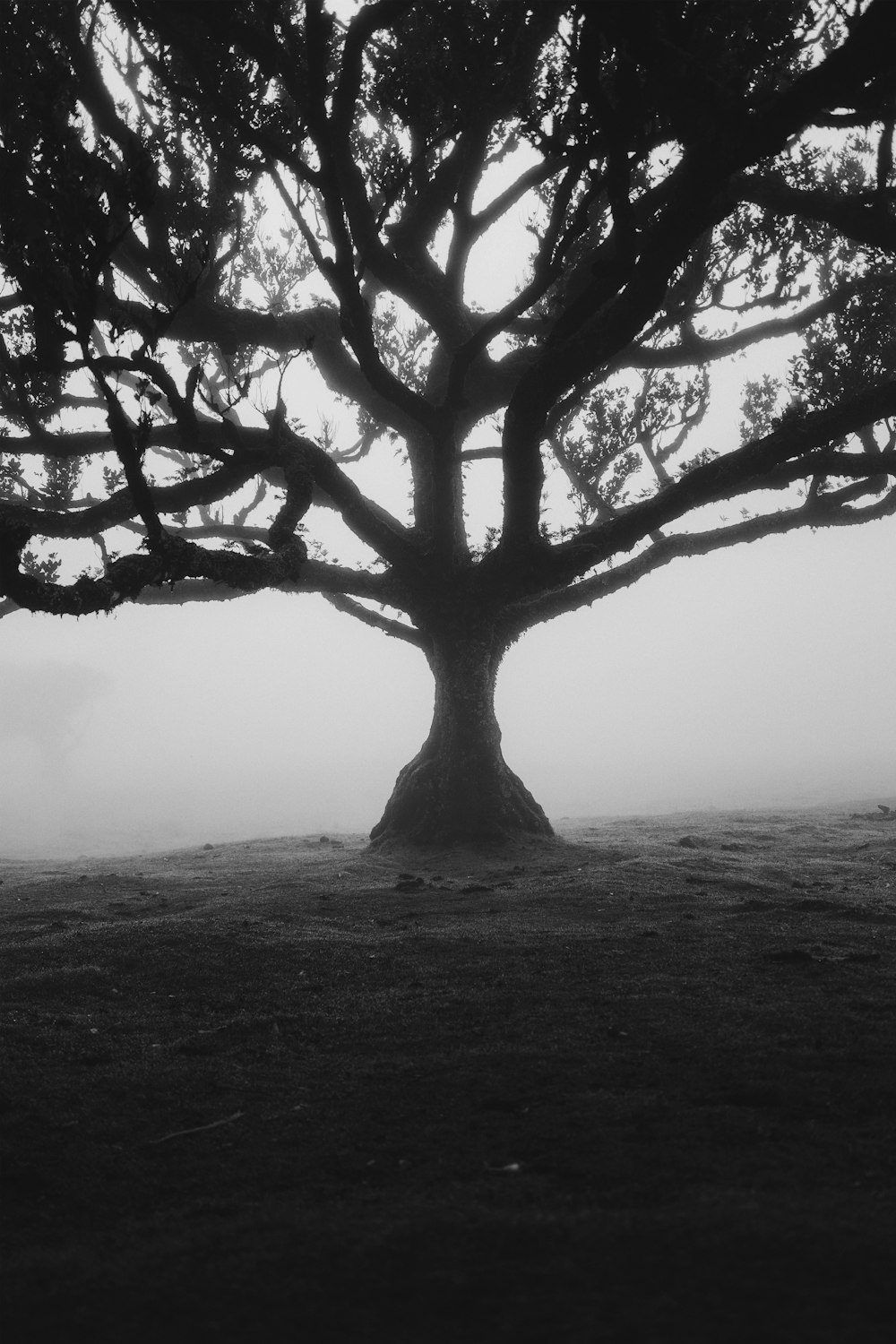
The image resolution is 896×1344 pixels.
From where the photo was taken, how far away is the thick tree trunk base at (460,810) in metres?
13.2

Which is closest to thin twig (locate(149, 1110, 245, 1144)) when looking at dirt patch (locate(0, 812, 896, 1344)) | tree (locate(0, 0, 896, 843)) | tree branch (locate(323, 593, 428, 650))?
dirt patch (locate(0, 812, 896, 1344))

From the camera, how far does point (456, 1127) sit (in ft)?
10.6

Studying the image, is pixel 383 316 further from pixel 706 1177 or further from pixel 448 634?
pixel 706 1177

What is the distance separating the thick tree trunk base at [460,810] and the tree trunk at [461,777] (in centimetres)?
1

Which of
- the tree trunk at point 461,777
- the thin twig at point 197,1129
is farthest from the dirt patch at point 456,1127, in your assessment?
the tree trunk at point 461,777

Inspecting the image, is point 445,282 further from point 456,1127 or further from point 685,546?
point 456,1127

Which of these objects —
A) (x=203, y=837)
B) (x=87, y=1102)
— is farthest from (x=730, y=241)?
(x=203, y=837)

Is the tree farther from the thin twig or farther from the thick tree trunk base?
the thin twig

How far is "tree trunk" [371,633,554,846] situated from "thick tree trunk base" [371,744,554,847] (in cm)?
1

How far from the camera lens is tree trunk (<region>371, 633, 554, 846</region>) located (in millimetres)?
13297

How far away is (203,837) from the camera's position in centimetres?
3672

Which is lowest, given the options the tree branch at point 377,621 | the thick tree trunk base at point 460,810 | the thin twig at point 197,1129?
the thin twig at point 197,1129

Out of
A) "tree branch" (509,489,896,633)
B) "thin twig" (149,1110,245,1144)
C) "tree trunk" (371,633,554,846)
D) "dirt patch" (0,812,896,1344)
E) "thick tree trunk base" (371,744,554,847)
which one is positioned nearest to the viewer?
"dirt patch" (0,812,896,1344)

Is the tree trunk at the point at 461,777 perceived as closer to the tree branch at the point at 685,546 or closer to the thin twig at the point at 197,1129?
the tree branch at the point at 685,546
